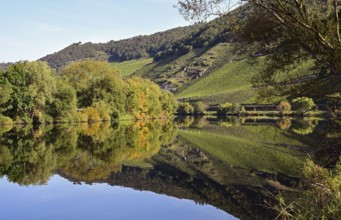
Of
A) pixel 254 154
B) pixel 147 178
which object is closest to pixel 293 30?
pixel 147 178

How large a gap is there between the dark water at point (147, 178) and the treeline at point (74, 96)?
2216 centimetres

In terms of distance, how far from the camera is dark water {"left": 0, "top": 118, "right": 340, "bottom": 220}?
61.8 ft

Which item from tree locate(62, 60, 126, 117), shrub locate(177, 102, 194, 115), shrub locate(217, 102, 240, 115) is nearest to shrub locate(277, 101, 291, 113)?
shrub locate(217, 102, 240, 115)

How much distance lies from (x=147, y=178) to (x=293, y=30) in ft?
53.5

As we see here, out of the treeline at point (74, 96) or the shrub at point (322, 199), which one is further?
the treeline at point (74, 96)

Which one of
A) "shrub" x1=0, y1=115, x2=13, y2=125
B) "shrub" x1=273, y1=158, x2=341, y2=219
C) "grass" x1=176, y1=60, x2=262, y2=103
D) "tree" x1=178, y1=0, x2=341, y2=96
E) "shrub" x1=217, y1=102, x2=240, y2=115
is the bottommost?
"shrub" x1=217, y1=102, x2=240, y2=115

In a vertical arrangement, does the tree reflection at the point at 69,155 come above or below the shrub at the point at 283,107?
above

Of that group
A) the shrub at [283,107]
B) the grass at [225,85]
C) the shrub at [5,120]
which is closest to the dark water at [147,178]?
the shrub at [5,120]

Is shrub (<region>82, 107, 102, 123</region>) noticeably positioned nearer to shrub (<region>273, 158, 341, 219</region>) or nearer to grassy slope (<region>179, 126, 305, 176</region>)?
grassy slope (<region>179, 126, 305, 176</region>)

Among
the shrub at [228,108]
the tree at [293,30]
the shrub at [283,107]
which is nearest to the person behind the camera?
the tree at [293,30]

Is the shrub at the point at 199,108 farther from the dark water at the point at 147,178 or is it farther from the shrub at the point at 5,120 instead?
the dark water at the point at 147,178

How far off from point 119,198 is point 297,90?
10920 millimetres

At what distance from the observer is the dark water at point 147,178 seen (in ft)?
61.8

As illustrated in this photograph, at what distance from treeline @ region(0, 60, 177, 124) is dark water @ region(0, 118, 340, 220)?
22158 mm
